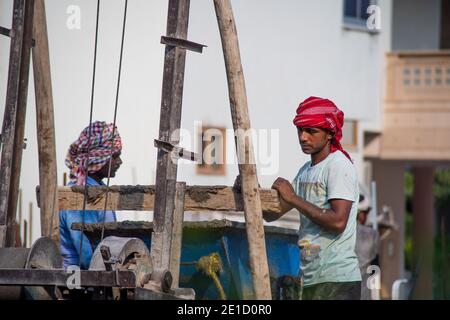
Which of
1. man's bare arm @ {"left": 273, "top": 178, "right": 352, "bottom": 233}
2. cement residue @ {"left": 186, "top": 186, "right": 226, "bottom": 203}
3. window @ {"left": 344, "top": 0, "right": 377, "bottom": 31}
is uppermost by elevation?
window @ {"left": 344, "top": 0, "right": 377, "bottom": 31}

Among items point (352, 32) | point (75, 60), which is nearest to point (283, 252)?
point (75, 60)

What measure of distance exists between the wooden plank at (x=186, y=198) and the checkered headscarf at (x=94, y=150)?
0.62m

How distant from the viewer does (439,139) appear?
830 inches

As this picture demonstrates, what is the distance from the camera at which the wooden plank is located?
5.45 m

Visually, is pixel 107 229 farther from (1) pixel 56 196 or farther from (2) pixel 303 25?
(2) pixel 303 25

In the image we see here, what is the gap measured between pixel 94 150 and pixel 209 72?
28.0 ft

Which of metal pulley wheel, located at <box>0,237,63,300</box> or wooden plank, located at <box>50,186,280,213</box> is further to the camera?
wooden plank, located at <box>50,186,280,213</box>

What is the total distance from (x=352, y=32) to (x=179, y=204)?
1468cm

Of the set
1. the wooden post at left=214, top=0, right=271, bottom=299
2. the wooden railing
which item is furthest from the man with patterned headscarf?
the wooden railing

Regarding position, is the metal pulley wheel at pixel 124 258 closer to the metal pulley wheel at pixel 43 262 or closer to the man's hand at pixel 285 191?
the metal pulley wheel at pixel 43 262

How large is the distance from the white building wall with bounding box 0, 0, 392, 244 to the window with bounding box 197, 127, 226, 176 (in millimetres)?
127

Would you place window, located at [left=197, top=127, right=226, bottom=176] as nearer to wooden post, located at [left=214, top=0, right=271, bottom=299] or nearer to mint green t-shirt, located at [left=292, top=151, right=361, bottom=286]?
mint green t-shirt, located at [left=292, top=151, right=361, bottom=286]

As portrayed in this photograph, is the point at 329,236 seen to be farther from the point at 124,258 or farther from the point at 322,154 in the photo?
the point at 124,258

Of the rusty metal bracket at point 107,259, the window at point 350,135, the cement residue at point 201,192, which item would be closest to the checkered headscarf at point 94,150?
the cement residue at point 201,192
